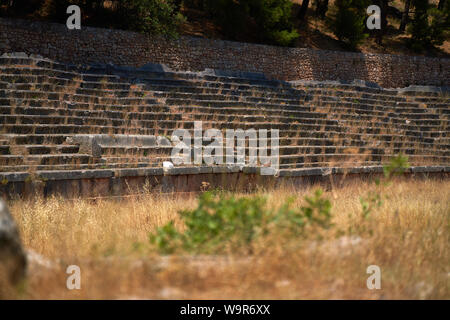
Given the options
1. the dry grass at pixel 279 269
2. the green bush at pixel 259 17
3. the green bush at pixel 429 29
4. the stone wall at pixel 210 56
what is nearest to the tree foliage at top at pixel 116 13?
the stone wall at pixel 210 56

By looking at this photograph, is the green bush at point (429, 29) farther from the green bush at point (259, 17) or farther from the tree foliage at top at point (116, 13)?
the tree foliage at top at point (116, 13)

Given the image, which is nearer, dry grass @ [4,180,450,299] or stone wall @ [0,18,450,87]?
dry grass @ [4,180,450,299]

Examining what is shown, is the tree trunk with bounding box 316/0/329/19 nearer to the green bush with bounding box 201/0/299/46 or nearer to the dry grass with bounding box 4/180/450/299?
the green bush with bounding box 201/0/299/46

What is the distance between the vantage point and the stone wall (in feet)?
51.5

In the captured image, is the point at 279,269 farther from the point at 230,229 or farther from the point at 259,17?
the point at 259,17

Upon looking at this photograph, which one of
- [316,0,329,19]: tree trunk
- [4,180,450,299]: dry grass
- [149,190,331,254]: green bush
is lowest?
[4,180,450,299]: dry grass

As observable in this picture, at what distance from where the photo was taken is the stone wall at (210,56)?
15.7 m

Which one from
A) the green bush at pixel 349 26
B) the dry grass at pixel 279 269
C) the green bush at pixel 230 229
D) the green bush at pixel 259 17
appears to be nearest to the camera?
the dry grass at pixel 279 269

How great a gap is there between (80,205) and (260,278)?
4.43 metres

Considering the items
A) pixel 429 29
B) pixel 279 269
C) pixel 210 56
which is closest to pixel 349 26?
pixel 429 29

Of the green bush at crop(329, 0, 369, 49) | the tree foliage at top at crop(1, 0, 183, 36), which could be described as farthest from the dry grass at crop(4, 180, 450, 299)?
the green bush at crop(329, 0, 369, 49)

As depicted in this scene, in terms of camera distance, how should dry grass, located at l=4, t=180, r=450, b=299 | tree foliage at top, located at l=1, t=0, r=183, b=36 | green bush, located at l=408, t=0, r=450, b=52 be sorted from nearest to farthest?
dry grass, located at l=4, t=180, r=450, b=299 → tree foliage at top, located at l=1, t=0, r=183, b=36 → green bush, located at l=408, t=0, r=450, b=52

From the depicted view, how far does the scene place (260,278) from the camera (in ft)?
11.7
